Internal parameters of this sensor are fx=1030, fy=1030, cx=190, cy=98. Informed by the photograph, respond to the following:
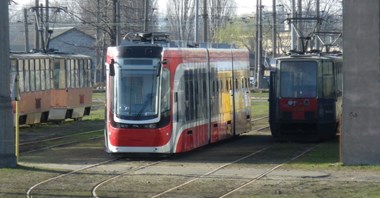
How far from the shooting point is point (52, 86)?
4141 centimetres

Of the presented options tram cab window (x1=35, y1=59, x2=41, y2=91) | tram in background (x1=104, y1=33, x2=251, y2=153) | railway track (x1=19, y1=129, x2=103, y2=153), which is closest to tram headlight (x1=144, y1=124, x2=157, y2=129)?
tram in background (x1=104, y1=33, x2=251, y2=153)

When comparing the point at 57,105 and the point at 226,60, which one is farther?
the point at 57,105

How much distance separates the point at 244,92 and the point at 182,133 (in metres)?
8.32

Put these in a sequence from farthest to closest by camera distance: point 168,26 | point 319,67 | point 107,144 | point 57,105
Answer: point 168,26 → point 57,105 → point 319,67 → point 107,144

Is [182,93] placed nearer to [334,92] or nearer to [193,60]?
[193,60]

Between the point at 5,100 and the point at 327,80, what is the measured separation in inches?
466

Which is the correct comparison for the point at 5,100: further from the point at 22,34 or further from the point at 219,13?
the point at 22,34

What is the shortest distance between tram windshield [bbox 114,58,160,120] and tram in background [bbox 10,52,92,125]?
12222 millimetres

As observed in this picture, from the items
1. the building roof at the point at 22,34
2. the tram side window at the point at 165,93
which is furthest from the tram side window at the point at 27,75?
the building roof at the point at 22,34

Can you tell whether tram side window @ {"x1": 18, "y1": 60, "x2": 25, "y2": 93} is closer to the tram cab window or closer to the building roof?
the tram cab window

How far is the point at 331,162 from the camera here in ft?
79.4

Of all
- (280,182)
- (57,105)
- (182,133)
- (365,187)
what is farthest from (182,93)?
(57,105)

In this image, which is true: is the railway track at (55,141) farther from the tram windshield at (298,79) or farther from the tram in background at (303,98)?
the tram windshield at (298,79)

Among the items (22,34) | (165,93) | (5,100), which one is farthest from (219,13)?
(5,100)
